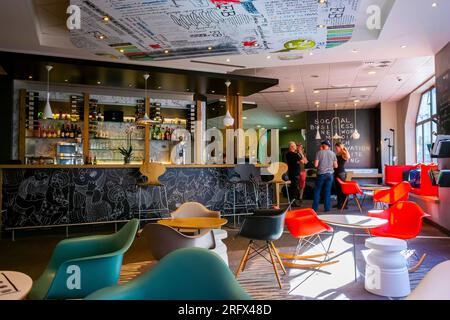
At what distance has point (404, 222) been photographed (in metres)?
4.27

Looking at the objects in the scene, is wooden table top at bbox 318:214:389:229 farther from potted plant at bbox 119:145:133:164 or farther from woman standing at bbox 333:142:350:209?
potted plant at bbox 119:145:133:164

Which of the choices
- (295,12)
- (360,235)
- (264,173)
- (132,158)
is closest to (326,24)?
(295,12)

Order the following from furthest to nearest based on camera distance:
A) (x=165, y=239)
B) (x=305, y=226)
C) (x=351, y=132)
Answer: (x=351, y=132)
(x=305, y=226)
(x=165, y=239)

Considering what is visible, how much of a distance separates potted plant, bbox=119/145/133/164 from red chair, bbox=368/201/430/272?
6252 millimetres

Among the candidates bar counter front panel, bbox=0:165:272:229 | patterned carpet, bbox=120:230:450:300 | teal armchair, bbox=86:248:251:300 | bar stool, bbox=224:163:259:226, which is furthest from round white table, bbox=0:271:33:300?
bar stool, bbox=224:163:259:226

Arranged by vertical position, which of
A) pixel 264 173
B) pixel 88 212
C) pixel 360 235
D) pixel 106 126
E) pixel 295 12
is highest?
pixel 295 12

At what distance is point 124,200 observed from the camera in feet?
22.0

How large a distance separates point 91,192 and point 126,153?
2524mm

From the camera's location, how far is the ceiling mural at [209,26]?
4324mm

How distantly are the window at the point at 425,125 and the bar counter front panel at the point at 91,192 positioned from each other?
7.28 m

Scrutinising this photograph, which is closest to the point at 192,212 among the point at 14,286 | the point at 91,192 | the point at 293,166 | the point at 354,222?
the point at 354,222

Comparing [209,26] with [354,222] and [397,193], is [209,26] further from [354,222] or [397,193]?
[397,193]

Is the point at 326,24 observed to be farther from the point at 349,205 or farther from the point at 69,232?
the point at 349,205

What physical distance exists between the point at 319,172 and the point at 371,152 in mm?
7498
